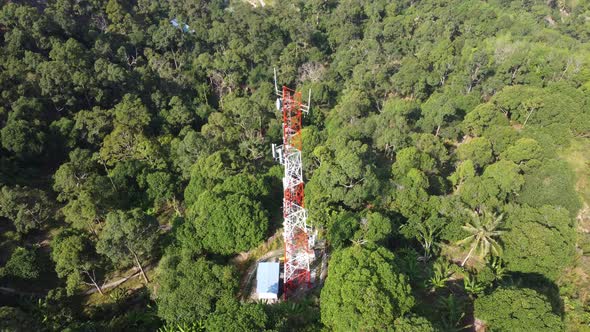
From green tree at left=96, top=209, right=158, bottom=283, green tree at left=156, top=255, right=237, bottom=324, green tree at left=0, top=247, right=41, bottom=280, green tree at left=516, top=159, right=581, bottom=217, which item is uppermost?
green tree at left=516, top=159, right=581, bottom=217

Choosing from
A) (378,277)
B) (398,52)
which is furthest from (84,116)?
(398,52)

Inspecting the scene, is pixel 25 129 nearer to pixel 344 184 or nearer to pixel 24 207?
pixel 24 207

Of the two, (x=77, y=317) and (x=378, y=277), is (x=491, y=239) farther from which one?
(x=77, y=317)

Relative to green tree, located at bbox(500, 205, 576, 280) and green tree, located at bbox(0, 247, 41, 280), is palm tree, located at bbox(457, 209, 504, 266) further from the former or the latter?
green tree, located at bbox(0, 247, 41, 280)

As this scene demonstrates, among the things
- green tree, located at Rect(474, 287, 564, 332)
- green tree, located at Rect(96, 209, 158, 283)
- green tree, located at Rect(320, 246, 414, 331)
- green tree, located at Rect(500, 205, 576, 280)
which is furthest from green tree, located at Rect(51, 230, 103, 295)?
green tree, located at Rect(500, 205, 576, 280)

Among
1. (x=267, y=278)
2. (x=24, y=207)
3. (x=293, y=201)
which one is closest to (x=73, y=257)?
(x=24, y=207)
